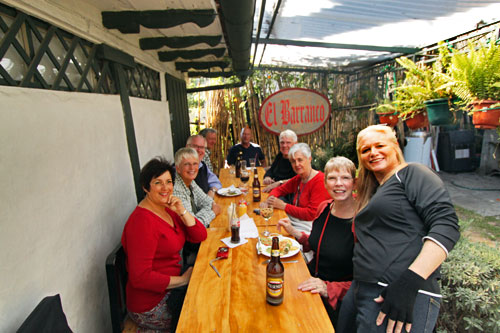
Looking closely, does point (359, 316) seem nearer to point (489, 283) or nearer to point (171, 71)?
point (489, 283)

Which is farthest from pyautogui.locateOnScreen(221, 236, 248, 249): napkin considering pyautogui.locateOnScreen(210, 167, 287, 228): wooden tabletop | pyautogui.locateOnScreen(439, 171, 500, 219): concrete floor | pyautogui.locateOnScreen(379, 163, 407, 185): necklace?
pyautogui.locateOnScreen(439, 171, 500, 219): concrete floor

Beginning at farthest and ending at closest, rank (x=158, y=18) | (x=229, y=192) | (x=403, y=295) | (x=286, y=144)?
1. (x=286, y=144)
2. (x=229, y=192)
3. (x=158, y=18)
4. (x=403, y=295)

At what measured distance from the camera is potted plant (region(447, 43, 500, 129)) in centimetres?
209

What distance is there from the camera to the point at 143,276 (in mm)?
1909

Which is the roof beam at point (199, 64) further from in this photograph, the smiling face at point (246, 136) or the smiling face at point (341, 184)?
the smiling face at point (341, 184)

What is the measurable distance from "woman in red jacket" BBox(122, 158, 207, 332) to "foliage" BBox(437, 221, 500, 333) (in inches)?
76.3

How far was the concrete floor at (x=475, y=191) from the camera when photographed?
5613 millimetres

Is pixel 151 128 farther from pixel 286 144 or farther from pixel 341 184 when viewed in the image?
pixel 341 184

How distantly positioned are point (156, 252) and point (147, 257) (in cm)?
17

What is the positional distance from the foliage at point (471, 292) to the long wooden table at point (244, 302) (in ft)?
3.41

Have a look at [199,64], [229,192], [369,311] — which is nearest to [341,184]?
[369,311]

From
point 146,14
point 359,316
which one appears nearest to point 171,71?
point 146,14

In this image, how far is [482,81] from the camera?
2.15 meters

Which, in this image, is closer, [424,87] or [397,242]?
[397,242]
